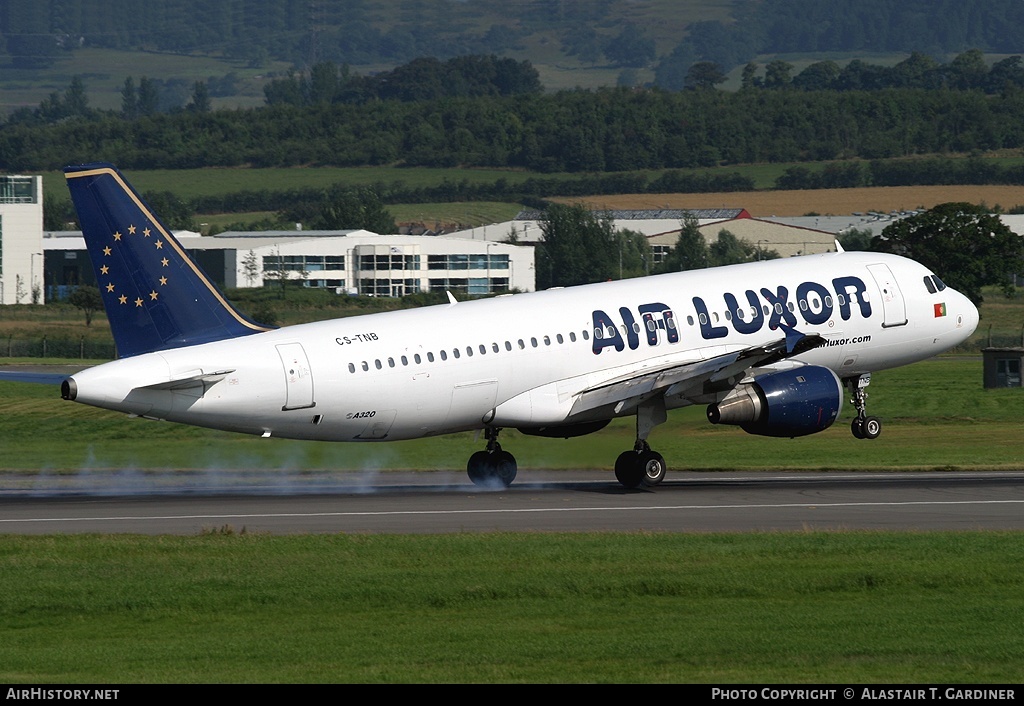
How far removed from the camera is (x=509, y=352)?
41.7m

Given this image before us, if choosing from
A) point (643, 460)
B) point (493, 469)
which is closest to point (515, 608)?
point (643, 460)

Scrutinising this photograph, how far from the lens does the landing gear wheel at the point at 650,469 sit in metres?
42.6

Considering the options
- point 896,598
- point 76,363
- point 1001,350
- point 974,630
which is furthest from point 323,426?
point 76,363

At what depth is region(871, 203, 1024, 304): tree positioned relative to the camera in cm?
11825

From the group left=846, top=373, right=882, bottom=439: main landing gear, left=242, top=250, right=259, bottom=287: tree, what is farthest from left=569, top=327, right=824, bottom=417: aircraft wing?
left=242, top=250, right=259, bottom=287: tree

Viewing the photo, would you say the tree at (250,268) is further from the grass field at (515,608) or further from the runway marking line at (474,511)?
the grass field at (515,608)

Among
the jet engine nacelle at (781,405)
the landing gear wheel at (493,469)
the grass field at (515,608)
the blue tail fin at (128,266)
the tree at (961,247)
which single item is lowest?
the grass field at (515,608)

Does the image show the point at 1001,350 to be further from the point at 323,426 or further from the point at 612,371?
the point at 323,426

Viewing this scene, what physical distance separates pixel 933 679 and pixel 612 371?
2424cm

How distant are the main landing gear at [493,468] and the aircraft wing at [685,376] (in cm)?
267

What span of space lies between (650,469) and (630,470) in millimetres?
522

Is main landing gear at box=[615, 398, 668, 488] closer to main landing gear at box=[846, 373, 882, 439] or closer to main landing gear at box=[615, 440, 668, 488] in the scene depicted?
main landing gear at box=[615, 440, 668, 488]

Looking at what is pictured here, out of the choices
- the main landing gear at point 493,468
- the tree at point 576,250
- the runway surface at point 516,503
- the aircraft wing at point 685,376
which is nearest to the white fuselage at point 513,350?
the aircraft wing at point 685,376

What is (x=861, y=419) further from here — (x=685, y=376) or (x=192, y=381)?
(x=192, y=381)
